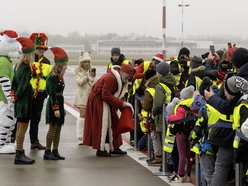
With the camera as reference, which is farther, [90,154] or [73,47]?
[73,47]

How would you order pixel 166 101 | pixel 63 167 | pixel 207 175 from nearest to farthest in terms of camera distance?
pixel 207 175
pixel 166 101
pixel 63 167

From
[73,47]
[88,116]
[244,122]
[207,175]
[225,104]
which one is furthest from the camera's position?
[73,47]

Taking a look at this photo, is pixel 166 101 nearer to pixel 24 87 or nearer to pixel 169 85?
pixel 169 85

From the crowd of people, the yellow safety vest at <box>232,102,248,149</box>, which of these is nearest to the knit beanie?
the crowd of people

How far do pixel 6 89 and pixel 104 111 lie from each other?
167cm

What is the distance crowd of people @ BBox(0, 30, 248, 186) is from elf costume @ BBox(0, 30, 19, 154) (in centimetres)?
2

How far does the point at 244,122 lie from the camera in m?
5.93

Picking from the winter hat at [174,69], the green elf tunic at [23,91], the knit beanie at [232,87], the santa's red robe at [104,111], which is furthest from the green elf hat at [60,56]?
the knit beanie at [232,87]

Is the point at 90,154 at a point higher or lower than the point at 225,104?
lower

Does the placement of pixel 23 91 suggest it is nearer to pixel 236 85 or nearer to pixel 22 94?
pixel 22 94

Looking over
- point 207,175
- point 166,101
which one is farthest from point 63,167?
point 207,175

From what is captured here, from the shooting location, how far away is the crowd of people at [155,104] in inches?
261

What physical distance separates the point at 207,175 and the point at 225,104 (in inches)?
39.5

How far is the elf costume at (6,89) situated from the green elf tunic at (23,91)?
74 cm
